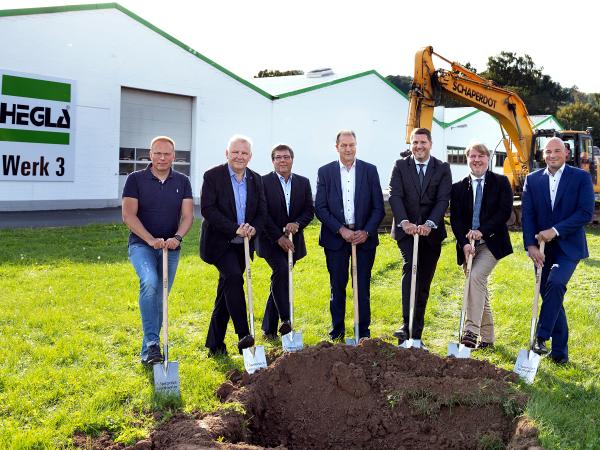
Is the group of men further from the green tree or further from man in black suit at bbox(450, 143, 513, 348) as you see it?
the green tree

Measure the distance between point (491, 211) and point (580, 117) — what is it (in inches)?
2099

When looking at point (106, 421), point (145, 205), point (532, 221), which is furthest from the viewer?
point (532, 221)

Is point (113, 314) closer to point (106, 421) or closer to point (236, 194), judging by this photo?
point (236, 194)

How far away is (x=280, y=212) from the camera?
6445 mm

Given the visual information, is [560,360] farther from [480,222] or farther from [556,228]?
[480,222]

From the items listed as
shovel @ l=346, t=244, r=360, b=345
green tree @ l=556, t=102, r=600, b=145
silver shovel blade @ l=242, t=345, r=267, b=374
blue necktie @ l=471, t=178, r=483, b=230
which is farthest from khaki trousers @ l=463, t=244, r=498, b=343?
green tree @ l=556, t=102, r=600, b=145

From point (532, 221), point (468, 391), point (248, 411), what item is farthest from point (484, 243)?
point (248, 411)

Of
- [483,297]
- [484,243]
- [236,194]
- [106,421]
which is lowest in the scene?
[106,421]

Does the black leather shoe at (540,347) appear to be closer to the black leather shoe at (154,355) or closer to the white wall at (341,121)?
the black leather shoe at (154,355)

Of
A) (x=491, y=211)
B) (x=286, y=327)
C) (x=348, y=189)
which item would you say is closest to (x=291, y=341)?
(x=286, y=327)

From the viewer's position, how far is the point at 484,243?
20.0ft

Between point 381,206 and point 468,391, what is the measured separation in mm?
2382

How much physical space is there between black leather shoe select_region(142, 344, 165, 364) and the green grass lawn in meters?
0.15

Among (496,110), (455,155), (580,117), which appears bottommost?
(496,110)
